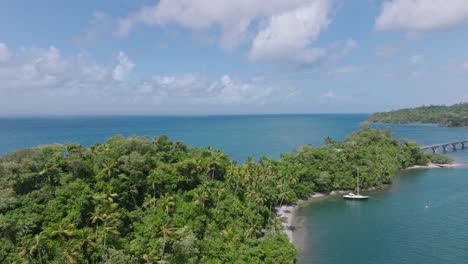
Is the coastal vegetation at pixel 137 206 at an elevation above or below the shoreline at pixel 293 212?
above

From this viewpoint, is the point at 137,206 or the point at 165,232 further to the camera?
the point at 137,206

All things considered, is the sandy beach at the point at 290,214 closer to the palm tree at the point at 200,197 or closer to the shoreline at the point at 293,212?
the shoreline at the point at 293,212

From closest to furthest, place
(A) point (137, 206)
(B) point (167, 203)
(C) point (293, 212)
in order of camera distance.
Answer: (B) point (167, 203), (A) point (137, 206), (C) point (293, 212)

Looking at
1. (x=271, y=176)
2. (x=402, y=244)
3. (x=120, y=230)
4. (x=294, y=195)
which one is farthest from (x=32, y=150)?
(x=402, y=244)

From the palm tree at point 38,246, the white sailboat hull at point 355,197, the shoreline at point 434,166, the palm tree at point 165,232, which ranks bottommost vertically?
the white sailboat hull at point 355,197

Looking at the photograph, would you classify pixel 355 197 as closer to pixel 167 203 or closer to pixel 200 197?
pixel 200 197

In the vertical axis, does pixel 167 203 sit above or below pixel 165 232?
above

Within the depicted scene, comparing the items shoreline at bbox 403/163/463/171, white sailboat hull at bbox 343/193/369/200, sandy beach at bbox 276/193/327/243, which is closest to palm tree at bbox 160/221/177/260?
sandy beach at bbox 276/193/327/243

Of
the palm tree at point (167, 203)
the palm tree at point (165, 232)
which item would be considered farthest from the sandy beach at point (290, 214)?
the palm tree at point (165, 232)

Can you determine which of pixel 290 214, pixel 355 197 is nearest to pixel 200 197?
pixel 290 214
